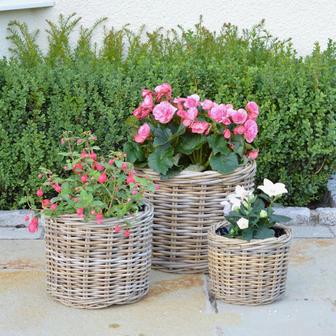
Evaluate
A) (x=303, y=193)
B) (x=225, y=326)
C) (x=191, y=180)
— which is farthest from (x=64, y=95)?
(x=225, y=326)

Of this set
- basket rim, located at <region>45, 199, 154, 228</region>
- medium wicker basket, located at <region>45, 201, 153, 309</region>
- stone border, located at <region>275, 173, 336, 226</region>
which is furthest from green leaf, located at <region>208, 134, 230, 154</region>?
stone border, located at <region>275, 173, 336, 226</region>

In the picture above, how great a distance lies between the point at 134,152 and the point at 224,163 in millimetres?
536

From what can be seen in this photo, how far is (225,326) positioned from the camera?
419 cm

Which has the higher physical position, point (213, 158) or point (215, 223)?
point (213, 158)

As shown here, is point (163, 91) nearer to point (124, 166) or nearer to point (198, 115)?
point (198, 115)

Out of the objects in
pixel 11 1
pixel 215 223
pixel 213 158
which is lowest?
pixel 215 223

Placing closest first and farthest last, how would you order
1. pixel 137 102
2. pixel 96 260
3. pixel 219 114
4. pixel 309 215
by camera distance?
1. pixel 96 260
2. pixel 219 114
3. pixel 137 102
4. pixel 309 215

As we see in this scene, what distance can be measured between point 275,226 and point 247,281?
0.38 meters

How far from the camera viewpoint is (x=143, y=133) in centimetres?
476

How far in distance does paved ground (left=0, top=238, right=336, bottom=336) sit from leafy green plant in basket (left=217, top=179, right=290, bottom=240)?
1.29ft

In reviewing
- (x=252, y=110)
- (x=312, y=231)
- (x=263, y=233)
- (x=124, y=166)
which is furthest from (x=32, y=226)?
(x=312, y=231)

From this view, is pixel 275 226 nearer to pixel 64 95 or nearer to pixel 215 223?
pixel 215 223

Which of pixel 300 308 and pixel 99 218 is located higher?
pixel 99 218

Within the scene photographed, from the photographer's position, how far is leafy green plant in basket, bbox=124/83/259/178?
469 centimetres
